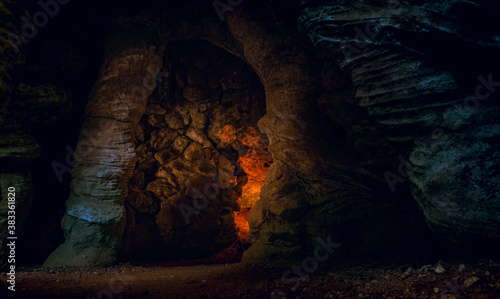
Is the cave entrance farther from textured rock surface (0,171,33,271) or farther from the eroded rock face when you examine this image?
the eroded rock face

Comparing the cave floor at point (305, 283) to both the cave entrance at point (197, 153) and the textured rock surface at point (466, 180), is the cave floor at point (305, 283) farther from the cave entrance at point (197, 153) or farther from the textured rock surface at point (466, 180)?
the cave entrance at point (197, 153)

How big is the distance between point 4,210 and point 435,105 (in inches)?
257

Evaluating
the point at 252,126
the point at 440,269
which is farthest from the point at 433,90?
the point at 252,126

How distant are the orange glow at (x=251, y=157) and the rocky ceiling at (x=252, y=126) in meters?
0.06

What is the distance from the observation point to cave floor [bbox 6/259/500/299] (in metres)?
1.79

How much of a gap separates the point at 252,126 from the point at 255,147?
2.58 feet

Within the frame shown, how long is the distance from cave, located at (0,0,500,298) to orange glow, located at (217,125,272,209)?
0.27 ft

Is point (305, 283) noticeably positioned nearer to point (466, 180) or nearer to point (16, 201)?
point (466, 180)

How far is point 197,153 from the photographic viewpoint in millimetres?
8250

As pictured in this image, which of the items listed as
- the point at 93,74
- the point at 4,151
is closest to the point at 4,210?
the point at 4,151

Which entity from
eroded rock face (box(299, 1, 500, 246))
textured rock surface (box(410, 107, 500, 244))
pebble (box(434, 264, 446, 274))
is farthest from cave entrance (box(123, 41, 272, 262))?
pebble (box(434, 264, 446, 274))

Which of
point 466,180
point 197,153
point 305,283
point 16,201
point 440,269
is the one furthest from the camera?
point 197,153

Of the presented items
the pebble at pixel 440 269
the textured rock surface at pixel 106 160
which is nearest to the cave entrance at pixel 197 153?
the textured rock surface at pixel 106 160

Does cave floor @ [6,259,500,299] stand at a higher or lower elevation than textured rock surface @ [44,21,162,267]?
lower
